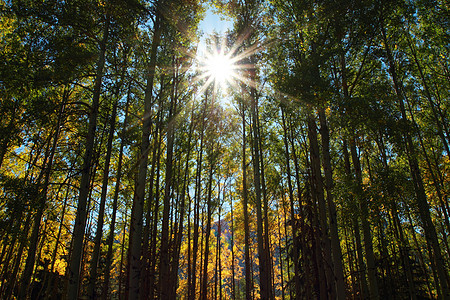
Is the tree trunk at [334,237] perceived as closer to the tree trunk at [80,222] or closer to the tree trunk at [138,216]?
the tree trunk at [138,216]

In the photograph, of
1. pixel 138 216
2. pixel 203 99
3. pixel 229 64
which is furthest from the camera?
pixel 203 99

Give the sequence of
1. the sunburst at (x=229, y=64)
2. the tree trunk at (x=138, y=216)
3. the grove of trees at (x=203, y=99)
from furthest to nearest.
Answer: the sunburst at (x=229, y=64) → the grove of trees at (x=203, y=99) → the tree trunk at (x=138, y=216)

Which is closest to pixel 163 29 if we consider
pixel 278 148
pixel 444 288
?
pixel 278 148

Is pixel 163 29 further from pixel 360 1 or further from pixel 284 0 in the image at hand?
pixel 360 1

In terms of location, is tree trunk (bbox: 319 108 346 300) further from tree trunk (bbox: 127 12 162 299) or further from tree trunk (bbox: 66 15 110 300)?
tree trunk (bbox: 66 15 110 300)

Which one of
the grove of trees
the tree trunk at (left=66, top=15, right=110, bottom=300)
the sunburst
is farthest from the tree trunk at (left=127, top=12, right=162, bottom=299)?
the sunburst

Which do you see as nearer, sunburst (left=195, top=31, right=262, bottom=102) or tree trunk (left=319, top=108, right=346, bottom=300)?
tree trunk (left=319, top=108, right=346, bottom=300)

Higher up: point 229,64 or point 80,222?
point 229,64

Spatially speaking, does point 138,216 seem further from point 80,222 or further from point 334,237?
point 334,237

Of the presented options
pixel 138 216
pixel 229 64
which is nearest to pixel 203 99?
pixel 229 64

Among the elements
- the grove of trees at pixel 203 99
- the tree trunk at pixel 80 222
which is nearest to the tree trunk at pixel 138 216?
the grove of trees at pixel 203 99

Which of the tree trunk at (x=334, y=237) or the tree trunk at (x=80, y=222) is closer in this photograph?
the tree trunk at (x=80, y=222)

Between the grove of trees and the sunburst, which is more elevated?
the sunburst

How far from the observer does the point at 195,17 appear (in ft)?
21.5
